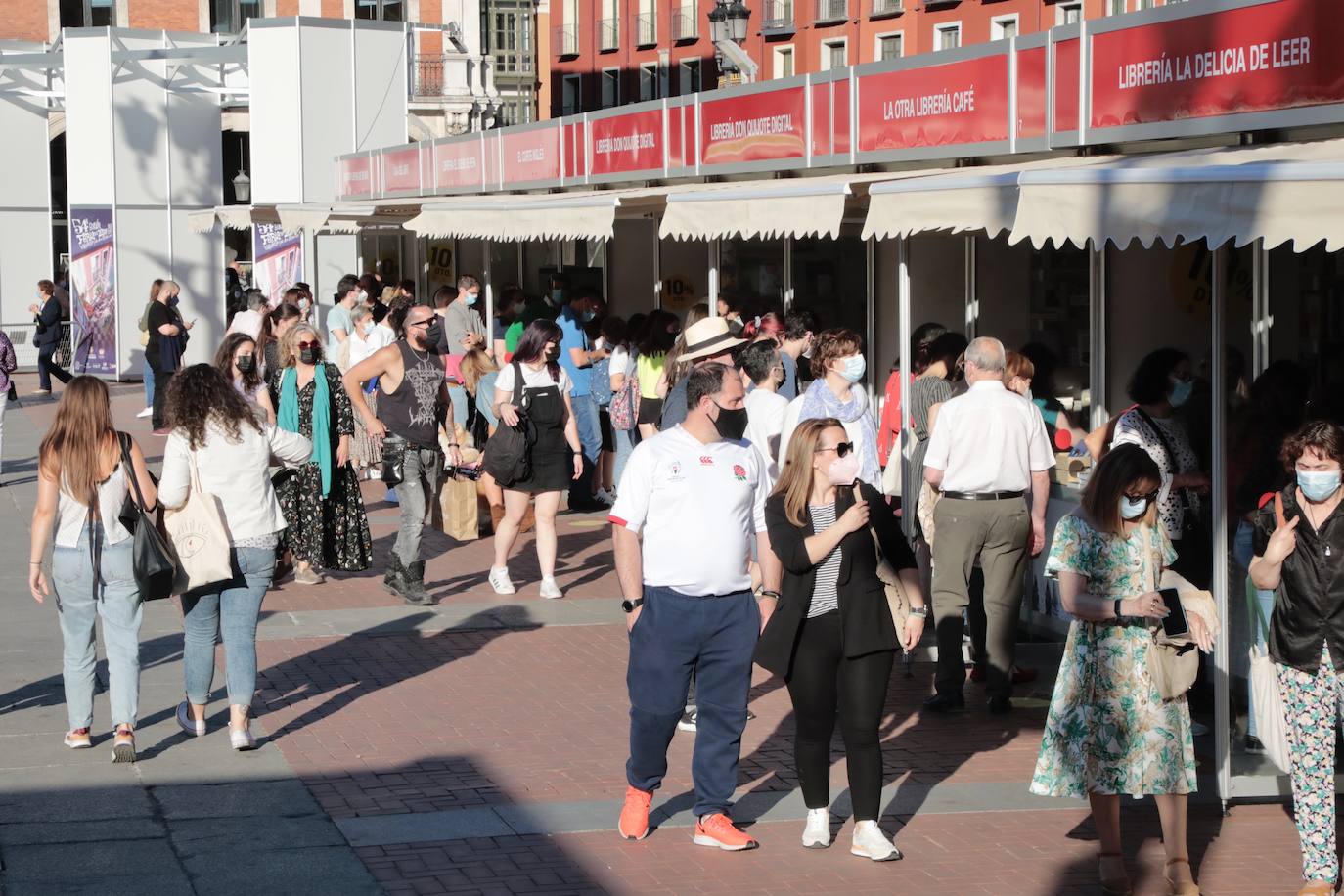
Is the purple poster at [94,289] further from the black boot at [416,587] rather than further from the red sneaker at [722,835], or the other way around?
the red sneaker at [722,835]

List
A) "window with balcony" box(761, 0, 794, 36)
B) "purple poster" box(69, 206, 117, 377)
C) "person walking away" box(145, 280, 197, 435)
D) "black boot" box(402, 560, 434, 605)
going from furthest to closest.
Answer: "window with balcony" box(761, 0, 794, 36) < "purple poster" box(69, 206, 117, 377) < "person walking away" box(145, 280, 197, 435) < "black boot" box(402, 560, 434, 605)

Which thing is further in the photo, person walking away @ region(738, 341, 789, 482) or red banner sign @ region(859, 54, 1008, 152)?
red banner sign @ region(859, 54, 1008, 152)

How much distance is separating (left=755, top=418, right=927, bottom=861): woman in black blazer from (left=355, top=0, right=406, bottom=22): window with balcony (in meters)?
48.3

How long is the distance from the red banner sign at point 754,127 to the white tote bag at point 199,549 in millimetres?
6853

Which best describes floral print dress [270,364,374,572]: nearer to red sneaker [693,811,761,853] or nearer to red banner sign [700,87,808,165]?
red banner sign [700,87,808,165]

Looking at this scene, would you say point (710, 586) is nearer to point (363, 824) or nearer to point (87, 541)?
point (363, 824)

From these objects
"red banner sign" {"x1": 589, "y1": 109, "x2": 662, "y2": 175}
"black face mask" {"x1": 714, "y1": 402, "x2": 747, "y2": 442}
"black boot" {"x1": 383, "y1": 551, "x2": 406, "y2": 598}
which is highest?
"red banner sign" {"x1": 589, "y1": 109, "x2": 662, "y2": 175}

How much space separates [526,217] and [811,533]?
29.1 feet

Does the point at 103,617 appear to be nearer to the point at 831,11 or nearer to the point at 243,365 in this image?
the point at 243,365

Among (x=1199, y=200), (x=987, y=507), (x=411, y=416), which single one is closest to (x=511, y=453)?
(x=411, y=416)

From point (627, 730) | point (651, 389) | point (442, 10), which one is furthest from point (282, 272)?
point (442, 10)

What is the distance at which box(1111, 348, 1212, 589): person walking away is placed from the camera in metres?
7.96

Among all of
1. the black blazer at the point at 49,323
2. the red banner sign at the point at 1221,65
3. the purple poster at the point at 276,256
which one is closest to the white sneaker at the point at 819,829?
the red banner sign at the point at 1221,65

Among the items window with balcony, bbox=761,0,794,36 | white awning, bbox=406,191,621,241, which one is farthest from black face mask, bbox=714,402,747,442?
window with balcony, bbox=761,0,794,36
